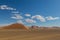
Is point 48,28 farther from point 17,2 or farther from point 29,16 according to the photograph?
point 17,2

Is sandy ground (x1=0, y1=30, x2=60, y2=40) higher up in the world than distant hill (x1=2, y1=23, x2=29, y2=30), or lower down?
lower down

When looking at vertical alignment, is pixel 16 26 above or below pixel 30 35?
above

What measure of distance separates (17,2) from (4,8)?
251 mm

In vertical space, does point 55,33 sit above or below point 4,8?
below

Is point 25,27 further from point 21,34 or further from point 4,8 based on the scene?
point 4,8

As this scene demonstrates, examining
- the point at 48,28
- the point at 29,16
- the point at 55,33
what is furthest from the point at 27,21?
the point at 55,33

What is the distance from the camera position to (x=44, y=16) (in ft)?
7.67

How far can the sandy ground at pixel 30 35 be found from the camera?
87.3 inches

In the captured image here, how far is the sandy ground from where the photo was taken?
2.22 m

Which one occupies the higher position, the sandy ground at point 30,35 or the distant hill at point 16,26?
the distant hill at point 16,26

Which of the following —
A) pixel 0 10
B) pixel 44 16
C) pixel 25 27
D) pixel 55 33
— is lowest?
pixel 55 33

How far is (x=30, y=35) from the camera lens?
7.58 feet

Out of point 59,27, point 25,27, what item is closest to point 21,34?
point 25,27

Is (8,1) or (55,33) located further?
(55,33)
